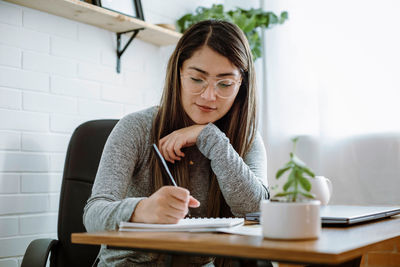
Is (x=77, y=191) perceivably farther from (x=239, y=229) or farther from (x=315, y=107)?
(x=315, y=107)

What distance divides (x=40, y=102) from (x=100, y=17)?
44 centimetres

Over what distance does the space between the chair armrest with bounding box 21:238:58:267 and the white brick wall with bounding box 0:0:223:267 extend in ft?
1.45

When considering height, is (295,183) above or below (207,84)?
below

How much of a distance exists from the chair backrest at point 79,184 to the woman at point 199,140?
11.1 inches

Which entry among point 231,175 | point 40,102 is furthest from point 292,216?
point 40,102

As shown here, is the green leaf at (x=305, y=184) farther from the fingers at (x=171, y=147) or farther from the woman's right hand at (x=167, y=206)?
the fingers at (x=171, y=147)

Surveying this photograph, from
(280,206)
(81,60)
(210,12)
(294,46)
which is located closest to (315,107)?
(294,46)

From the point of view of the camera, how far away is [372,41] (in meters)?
2.22

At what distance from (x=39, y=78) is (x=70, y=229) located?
66cm

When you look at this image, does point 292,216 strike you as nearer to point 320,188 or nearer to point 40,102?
point 320,188

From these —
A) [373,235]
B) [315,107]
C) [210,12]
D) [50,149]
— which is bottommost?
[373,235]

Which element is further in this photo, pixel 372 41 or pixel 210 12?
pixel 210 12

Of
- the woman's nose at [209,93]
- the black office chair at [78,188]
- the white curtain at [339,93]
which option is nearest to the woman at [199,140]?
the woman's nose at [209,93]

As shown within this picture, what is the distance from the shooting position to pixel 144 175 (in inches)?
53.9
